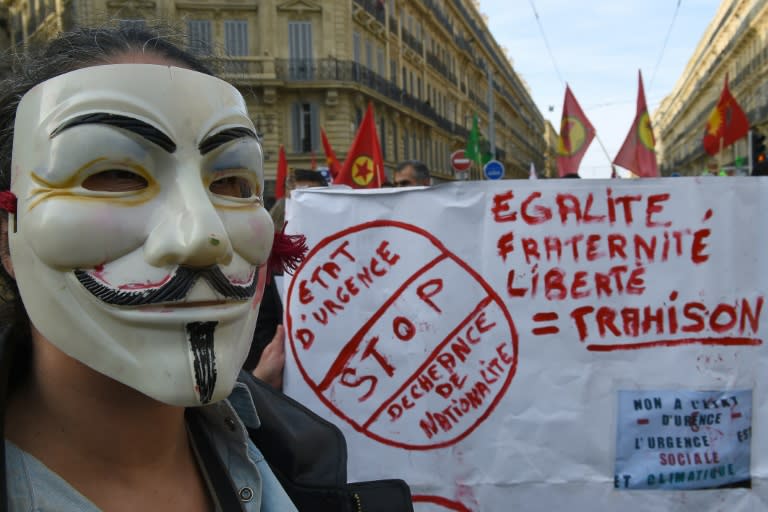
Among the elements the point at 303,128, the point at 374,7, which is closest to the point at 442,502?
the point at 303,128

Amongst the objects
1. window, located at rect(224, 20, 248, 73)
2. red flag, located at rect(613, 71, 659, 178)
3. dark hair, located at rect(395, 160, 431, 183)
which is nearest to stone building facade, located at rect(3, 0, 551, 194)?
window, located at rect(224, 20, 248, 73)

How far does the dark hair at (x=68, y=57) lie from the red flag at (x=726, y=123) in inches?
445

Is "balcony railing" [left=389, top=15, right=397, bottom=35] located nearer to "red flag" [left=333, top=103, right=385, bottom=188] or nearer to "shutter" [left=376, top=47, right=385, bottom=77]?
"shutter" [left=376, top=47, right=385, bottom=77]

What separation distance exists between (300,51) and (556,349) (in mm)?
24080

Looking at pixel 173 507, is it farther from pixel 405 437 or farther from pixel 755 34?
pixel 755 34

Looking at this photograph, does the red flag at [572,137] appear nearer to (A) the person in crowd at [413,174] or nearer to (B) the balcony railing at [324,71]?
(A) the person in crowd at [413,174]

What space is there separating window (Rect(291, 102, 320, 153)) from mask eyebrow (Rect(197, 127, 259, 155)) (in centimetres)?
2445

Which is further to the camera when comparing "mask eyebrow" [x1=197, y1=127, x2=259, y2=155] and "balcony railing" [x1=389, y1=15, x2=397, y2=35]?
"balcony railing" [x1=389, y1=15, x2=397, y2=35]

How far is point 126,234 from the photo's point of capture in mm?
1014

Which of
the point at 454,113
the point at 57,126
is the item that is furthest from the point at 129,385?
the point at 454,113

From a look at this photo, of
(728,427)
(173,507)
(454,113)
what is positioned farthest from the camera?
(454,113)

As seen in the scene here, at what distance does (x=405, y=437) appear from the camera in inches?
99.0

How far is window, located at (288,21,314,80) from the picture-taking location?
25.0m

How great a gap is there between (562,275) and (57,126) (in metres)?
1.88
